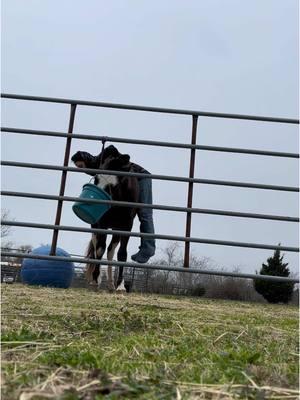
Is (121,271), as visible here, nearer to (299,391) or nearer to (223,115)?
(223,115)

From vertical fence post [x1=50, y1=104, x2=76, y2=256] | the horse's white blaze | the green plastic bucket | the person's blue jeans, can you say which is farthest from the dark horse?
vertical fence post [x1=50, y1=104, x2=76, y2=256]

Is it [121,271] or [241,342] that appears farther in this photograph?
[121,271]

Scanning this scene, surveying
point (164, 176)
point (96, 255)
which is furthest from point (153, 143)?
point (96, 255)

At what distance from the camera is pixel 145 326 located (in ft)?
9.86

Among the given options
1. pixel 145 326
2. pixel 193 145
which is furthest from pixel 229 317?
pixel 193 145

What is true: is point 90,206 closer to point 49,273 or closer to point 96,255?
point 96,255

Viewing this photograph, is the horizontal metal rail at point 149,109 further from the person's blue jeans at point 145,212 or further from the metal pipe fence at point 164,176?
the person's blue jeans at point 145,212

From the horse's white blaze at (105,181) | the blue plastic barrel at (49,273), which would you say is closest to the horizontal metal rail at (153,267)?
the horse's white blaze at (105,181)

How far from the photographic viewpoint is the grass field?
1.58 metres

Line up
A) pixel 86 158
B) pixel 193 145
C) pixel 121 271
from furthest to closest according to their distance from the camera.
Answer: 1. pixel 121 271
2. pixel 86 158
3. pixel 193 145

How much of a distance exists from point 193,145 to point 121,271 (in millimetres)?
2992

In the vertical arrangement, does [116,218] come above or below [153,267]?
above

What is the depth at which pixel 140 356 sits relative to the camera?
82.7 inches

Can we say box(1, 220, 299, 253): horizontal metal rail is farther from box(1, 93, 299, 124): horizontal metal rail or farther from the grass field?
box(1, 93, 299, 124): horizontal metal rail
